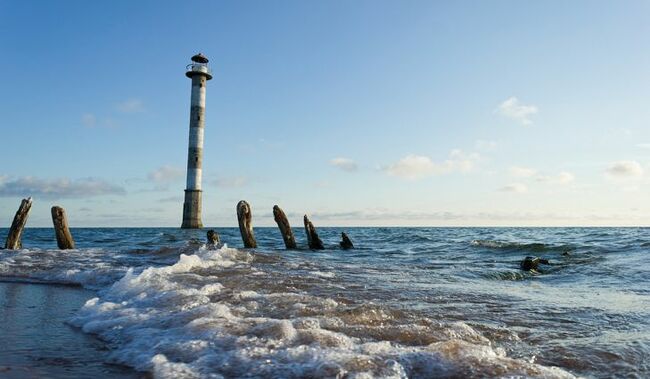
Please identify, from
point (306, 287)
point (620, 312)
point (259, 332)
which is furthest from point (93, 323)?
point (620, 312)

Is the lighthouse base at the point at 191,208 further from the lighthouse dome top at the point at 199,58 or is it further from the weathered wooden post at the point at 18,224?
the weathered wooden post at the point at 18,224

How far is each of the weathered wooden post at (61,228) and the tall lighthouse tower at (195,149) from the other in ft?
50.0

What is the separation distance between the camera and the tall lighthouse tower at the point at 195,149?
108 feet

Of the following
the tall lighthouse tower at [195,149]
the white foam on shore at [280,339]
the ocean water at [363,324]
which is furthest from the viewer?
the tall lighthouse tower at [195,149]

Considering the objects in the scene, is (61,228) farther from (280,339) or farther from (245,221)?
(280,339)

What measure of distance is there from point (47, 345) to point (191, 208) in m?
30.0

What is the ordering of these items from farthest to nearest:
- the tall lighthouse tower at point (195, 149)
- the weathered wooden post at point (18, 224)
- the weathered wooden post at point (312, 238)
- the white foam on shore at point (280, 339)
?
the tall lighthouse tower at point (195, 149)
the weathered wooden post at point (312, 238)
the weathered wooden post at point (18, 224)
the white foam on shore at point (280, 339)

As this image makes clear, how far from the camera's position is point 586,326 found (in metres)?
5.00

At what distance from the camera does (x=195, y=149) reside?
107 ft

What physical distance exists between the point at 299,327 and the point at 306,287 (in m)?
3.29

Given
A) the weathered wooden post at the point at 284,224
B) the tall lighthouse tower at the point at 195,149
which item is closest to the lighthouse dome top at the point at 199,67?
the tall lighthouse tower at the point at 195,149

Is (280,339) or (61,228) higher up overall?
(61,228)

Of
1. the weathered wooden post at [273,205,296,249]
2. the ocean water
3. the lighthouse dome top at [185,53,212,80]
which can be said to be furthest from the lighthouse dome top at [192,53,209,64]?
the ocean water

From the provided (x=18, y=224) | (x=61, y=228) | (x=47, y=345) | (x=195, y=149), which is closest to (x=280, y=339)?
(x=47, y=345)
